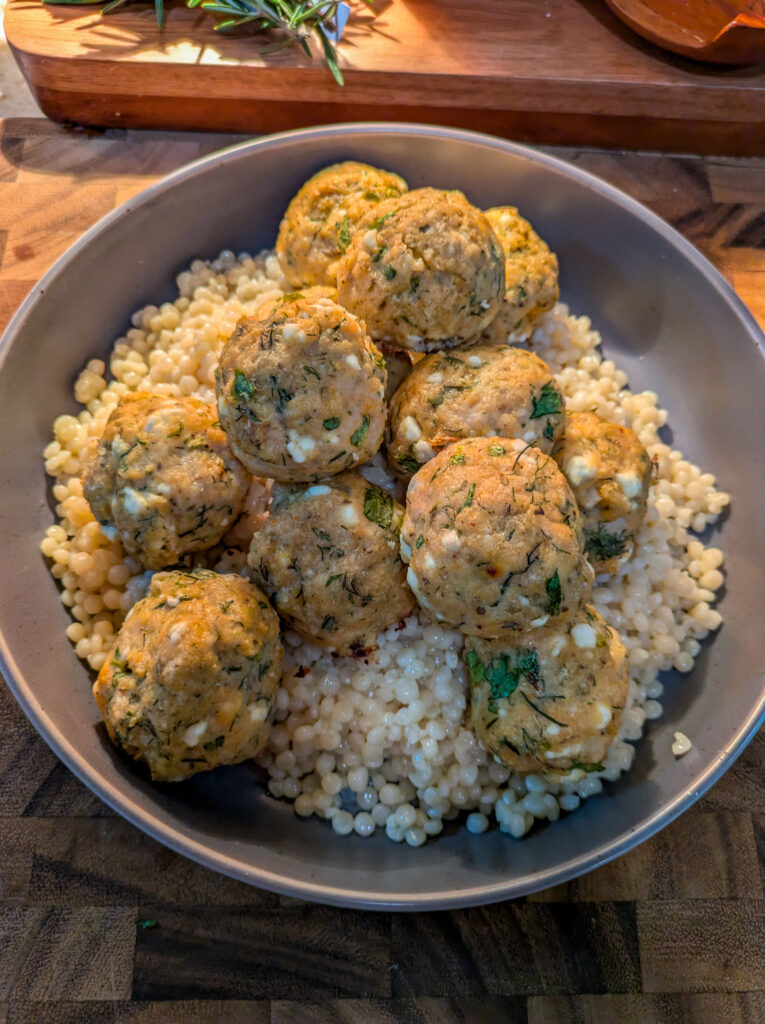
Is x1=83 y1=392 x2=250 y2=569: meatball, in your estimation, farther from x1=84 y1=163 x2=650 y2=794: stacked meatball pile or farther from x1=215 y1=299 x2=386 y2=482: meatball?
x1=215 y1=299 x2=386 y2=482: meatball

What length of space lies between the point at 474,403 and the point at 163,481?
631 millimetres

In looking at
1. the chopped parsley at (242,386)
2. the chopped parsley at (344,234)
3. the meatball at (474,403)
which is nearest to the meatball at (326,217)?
the chopped parsley at (344,234)

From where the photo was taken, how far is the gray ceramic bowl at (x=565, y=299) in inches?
55.7

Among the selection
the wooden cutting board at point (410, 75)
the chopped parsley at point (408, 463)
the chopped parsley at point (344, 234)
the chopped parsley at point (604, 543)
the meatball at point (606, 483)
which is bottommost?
the chopped parsley at point (604, 543)

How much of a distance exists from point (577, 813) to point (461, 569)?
667 millimetres

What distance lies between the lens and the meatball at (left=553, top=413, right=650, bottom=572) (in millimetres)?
1536

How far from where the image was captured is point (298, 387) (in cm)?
131

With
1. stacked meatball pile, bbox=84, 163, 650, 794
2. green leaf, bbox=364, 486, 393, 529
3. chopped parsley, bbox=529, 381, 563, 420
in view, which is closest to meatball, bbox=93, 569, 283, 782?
stacked meatball pile, bbox=84, 163, 650, 794

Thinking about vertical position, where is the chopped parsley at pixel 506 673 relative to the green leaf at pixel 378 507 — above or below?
below

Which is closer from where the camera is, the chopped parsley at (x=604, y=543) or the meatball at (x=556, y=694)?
the meatball at (x=556, y=694)

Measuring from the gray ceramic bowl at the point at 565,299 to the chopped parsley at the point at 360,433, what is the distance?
0.77 metres

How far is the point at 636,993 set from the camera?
59.1 inches

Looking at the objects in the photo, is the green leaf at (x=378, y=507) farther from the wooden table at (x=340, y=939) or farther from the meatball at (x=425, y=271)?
the wooden table at (x=340, y=939)

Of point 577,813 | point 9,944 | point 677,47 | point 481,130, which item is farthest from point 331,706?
point 677,47
